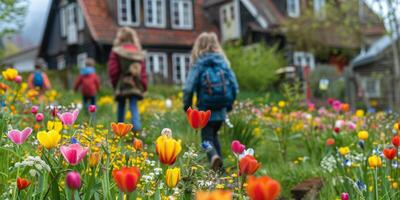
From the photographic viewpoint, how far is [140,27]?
26.6 meters

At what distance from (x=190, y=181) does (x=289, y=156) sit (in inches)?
188

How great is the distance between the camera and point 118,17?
84.3ft

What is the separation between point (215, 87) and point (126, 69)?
2.89 metres

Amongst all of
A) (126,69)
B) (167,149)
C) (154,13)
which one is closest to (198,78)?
(126,69)

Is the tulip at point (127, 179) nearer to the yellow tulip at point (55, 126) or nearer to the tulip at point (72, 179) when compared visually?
the tulip at point (72, 179)

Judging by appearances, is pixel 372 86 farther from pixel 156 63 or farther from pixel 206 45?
pixel 206 45

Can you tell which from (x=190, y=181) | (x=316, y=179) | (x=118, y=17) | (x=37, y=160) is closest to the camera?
(x=37, y=160)

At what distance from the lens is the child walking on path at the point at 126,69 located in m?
8.85

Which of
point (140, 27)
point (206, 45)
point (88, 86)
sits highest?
point (140, 27)

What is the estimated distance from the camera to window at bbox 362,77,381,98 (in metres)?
17.1

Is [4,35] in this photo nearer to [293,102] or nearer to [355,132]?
[293,102]

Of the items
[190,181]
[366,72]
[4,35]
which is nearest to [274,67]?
[366,72]

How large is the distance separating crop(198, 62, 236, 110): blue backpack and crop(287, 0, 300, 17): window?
850 inches

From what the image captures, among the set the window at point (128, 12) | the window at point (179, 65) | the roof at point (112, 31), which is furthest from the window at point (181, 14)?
the window at point (128, 12)
